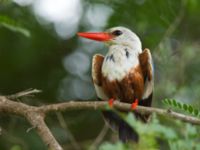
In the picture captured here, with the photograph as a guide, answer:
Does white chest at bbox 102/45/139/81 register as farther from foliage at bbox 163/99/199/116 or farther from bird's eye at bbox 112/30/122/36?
foliage at bbox 163/99/199/116

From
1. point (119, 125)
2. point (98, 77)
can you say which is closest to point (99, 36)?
point (98, 77)

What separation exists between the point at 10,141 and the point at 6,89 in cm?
125

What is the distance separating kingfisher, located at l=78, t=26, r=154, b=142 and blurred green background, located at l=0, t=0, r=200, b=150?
0.56 meters

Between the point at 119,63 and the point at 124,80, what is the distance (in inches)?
5.4

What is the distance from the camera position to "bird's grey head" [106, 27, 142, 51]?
4.39m

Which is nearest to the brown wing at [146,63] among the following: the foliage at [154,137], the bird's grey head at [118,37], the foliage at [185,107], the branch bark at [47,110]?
the bird's grey head at [118,37]

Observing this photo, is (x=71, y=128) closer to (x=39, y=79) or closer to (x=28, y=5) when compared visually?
(x=39, y=79)

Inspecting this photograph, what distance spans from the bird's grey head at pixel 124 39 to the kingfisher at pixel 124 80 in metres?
0.06

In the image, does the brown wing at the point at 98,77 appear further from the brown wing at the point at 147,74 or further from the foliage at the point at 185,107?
the foliage at the point at 185,107

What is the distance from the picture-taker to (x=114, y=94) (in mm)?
4117

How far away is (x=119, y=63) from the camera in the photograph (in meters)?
4.11

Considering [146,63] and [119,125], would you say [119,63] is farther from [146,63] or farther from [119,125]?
[119,125]

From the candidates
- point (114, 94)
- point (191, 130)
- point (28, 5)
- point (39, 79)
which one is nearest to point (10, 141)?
point (114, 94)

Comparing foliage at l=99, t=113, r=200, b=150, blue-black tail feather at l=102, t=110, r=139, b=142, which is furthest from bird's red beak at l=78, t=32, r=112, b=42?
foliage at l=99, t=113, r=200, b=150
